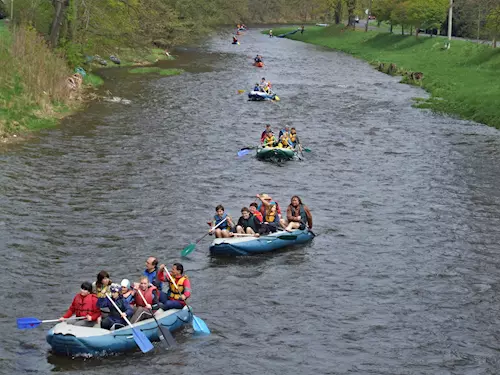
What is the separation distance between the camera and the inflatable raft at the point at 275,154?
33094 millimetres

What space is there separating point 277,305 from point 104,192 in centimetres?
1082

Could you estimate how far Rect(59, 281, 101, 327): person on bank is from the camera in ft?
51.8

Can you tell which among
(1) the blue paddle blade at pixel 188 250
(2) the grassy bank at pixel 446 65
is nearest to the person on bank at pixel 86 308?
(1) the blue paddle blade at pixel 188 250

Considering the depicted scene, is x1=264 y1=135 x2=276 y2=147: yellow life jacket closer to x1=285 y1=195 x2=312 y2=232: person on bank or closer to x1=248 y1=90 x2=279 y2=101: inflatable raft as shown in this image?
x1=285 y1=195 x2=312 y2=232: person on bank

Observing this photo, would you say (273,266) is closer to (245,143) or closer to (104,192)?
(104,192)

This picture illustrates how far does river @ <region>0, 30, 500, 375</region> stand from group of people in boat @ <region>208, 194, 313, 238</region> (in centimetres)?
86

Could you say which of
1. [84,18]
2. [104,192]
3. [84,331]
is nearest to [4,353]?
[84,331]

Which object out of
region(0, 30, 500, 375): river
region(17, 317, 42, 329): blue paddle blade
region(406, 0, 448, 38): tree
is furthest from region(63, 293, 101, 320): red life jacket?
region(406, 0, 448, 38): tree

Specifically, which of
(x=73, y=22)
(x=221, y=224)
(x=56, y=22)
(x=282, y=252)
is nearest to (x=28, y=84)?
(x=56, y=22)

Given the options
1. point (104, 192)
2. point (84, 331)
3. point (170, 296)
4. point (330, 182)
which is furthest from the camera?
point (330, 182)

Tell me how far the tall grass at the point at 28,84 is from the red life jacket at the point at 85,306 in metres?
18.8

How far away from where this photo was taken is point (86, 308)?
15836 millimetres

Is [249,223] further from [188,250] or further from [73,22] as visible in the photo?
[73,22]

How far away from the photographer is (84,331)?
→ 15391 mm
